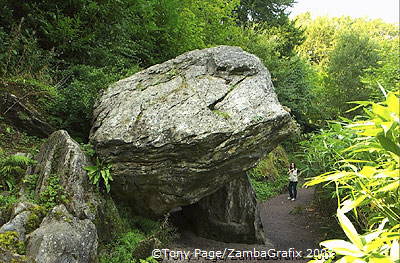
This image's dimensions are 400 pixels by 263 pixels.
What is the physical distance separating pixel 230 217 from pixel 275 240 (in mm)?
1441

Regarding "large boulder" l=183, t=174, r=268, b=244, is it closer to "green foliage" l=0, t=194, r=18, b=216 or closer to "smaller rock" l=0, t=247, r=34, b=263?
"green foliage" l=0, t=194, r=18, b=216

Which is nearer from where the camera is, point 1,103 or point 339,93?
point 1,103

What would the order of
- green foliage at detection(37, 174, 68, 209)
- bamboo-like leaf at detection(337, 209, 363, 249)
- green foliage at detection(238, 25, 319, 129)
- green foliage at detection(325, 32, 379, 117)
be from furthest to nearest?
green foliage at detection(325, 32, 379, 117)
green foliage at detection(238, 25, 319, 129)
green foliage at detection(37, 174, 68, 209)
bamboo-like leaf at detection(337, 209, 363, 249)

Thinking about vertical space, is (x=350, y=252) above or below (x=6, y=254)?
above

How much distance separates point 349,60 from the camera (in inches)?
712

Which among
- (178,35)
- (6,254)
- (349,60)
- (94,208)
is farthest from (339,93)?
(6,254)

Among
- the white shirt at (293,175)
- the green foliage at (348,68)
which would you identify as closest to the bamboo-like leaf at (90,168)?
the white shirt at (293,175)

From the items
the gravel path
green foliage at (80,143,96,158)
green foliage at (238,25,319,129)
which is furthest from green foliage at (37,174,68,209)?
green foliage at (238,25,319,129)

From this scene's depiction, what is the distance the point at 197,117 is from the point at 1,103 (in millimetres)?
3629

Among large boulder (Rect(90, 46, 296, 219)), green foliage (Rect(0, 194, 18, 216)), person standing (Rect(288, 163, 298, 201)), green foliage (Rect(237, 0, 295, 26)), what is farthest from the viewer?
green foliage (Rect(237, 0, 295, 26))

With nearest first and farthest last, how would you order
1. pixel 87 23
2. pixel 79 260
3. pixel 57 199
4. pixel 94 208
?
pixel 79 260, pixel 57 199, pixel 94 208, pixel 87 23

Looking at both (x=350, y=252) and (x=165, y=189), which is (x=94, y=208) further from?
(x=350, y=252)

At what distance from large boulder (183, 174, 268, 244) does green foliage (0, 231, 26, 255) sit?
154 inches

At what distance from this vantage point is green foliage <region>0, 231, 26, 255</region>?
133 inches
